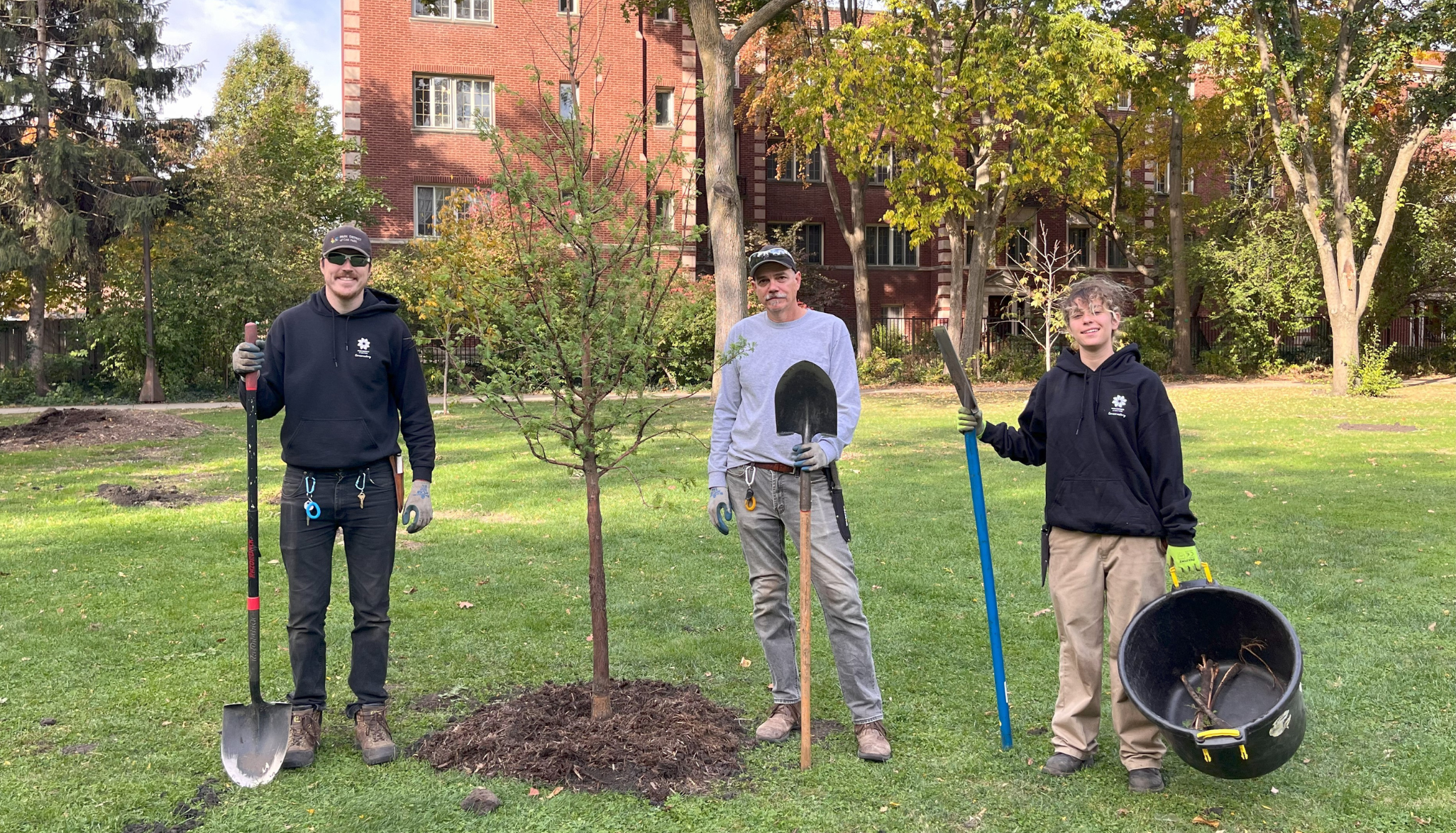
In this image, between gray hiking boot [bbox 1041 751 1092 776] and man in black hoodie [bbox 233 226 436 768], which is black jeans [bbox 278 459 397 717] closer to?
man in black hoodie [bbox 233 226 436 768]

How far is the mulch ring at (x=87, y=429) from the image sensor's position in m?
16.8

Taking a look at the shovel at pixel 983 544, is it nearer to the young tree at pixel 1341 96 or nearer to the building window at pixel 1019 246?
the young tree at pixel 1341 96

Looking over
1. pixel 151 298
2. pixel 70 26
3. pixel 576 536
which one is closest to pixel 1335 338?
pixel 576 536

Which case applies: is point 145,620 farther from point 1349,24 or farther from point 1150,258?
point 1150,258

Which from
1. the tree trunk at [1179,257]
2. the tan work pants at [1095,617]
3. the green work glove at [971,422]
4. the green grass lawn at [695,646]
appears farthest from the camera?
the tree trunk at [1179,257]

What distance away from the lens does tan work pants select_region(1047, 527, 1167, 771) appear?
13.8 ft

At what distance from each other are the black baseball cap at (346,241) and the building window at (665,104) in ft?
95.6

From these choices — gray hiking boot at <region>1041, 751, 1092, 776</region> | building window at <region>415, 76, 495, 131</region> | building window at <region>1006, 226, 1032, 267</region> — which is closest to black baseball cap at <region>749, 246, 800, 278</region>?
gray hiking boot at <region>1041, 751, 1092, 776</region>

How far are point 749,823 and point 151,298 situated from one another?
84.9ft

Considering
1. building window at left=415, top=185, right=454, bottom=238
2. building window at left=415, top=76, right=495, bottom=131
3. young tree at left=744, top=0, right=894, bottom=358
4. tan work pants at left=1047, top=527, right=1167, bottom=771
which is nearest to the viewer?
tan work pants at left=1047, top=527, right=1167, bottom=771

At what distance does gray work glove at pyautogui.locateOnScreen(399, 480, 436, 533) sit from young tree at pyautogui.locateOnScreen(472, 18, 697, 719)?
47cm

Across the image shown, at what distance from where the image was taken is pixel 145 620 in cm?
667

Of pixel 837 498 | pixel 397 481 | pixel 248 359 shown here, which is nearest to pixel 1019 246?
pixel 837 498

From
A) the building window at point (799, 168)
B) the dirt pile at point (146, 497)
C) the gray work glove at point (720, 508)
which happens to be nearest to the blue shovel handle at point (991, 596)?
the gray work glove at point (720, 508)
